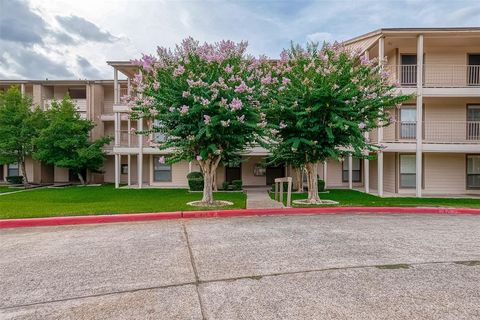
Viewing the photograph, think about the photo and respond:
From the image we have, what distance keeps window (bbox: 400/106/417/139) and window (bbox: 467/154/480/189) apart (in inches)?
142

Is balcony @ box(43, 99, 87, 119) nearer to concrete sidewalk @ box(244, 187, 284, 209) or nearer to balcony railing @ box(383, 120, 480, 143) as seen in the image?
concrete sidewalk @ box(244, 187, 284, 209)

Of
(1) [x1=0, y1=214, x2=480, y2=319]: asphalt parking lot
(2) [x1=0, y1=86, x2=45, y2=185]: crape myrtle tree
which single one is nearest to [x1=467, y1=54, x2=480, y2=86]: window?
(1) [x1=0, y1=214, x2=480, y2=319]: asphalt parking lot

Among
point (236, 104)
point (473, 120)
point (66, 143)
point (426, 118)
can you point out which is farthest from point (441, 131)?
point (66, 143)

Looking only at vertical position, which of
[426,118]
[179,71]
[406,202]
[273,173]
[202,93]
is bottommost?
[406,202]

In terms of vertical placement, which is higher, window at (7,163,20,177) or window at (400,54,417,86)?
window at (400,54,417,86)

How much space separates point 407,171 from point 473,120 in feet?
15.3

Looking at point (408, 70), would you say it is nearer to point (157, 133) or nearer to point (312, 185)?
point (312, 185)

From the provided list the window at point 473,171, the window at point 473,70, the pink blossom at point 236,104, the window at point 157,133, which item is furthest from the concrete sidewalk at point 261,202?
the window at point 473,70

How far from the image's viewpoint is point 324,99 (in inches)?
412

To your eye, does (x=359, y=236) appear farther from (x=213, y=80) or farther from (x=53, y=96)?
(x=53, y=96)

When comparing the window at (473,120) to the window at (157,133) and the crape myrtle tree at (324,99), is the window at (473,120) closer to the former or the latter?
the crape myrtle tree at (324,99)

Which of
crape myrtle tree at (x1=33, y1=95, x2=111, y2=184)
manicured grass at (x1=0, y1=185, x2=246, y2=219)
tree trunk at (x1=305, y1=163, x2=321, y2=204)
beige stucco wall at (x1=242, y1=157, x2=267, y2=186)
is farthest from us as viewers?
beige stucco wall at (x1=242, y1=157, x2=267, y2=186)

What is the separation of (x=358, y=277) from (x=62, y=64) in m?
36.3

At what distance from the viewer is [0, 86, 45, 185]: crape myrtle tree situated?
21.8 m
